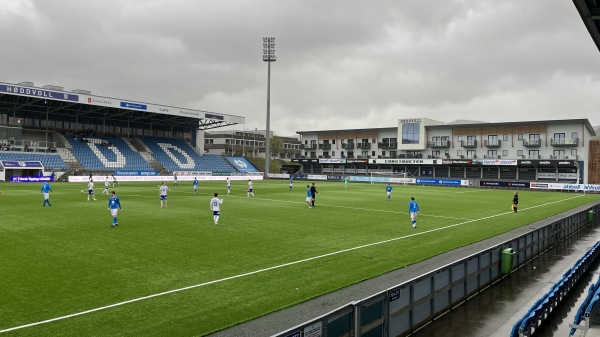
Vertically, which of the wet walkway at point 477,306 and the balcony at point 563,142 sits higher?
the balcony at point 563,142

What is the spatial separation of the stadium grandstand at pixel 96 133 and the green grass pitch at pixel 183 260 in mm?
39715

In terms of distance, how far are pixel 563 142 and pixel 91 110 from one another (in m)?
84.8

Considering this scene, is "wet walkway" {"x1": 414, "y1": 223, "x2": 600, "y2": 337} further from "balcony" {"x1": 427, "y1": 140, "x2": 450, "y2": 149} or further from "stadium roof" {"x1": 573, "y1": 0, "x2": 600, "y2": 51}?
"balcony" {"x1": 427, "y1": 140, "x2": 450, "y2": 149}

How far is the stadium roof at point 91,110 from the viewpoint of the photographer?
60844mm

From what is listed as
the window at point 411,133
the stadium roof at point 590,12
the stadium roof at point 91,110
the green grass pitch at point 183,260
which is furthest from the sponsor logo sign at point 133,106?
the stadium roof at point 590,12

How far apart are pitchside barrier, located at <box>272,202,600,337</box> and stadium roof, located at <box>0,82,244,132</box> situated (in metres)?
62.8

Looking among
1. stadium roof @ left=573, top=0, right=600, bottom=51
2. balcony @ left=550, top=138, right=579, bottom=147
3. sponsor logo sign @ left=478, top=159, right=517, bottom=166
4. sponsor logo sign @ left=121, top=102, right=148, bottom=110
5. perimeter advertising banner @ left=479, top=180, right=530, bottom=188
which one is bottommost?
perimeter advertising banner @ left=479, top=180, right=530, bottom=188

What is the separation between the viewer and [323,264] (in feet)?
48.8

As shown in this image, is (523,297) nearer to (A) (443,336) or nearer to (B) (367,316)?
→ (A) (443,336)

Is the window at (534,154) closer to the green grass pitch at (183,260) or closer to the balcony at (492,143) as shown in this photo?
the balcony at (492,143)

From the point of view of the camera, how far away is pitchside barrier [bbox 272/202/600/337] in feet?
24.8

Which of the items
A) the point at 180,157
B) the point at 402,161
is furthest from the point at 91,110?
the point at 402,161

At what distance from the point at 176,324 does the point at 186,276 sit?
12.3 feet

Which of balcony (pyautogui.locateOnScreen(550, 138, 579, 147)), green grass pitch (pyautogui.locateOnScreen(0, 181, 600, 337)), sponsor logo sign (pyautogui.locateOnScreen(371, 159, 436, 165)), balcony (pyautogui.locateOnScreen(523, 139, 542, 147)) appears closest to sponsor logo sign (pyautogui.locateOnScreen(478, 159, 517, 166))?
balcony (pyautogui.locateOnScreen(523, 139, 542, 147))
